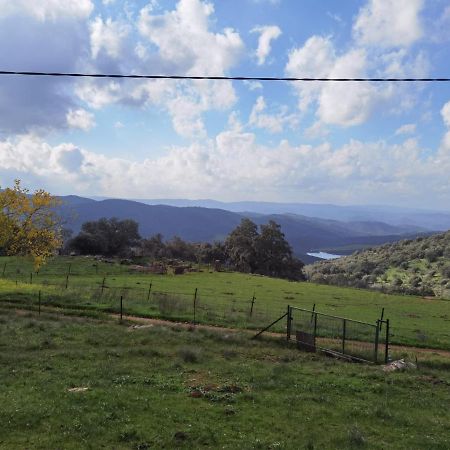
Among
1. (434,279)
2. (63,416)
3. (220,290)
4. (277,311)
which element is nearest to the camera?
(63,416)

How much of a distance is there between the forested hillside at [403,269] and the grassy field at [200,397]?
80.7m

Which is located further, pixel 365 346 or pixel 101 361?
pixel 365 346

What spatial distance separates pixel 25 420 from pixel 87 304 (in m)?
25.7

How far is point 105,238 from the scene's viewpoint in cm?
11425

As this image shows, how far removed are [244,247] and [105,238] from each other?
112ft

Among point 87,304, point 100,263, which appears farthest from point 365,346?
point 100,263

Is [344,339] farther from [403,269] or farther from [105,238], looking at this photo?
[403,269]

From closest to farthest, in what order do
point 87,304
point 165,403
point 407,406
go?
point 165,403
point 407,406
point 87,304

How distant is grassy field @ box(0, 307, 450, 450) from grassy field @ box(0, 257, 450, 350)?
10476 millimetres

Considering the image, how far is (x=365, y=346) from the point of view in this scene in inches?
1034

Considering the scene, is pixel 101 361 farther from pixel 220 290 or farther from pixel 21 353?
pixel 220 290

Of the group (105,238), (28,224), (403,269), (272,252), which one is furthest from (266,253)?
(28,224)

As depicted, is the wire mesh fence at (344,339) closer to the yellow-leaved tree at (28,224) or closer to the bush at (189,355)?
the bush at (189,355)

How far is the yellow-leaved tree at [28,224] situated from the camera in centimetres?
4612
